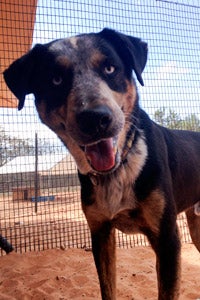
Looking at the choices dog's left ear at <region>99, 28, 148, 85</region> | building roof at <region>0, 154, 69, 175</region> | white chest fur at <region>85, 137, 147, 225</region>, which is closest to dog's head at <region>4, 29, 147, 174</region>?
dog's left ear at <region>99, 28, 148, 85</region>

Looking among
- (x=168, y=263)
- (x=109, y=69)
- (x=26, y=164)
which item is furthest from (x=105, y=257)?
(x=26, y=164)

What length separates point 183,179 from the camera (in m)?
2.56

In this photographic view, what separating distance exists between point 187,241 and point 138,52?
375 centimetres

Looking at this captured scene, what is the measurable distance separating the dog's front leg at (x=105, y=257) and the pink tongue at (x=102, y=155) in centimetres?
66

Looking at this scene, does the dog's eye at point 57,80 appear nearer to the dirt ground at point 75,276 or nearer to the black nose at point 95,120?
the black nose at point 95,120

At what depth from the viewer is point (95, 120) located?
1.61 metres

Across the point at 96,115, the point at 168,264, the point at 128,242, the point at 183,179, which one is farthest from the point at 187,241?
the point at 96,115

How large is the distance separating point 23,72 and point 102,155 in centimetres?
78

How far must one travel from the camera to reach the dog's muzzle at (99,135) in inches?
63.1

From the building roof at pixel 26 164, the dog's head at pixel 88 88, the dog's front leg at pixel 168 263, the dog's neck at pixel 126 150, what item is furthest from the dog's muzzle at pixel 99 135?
the building roof at pixel 26 164

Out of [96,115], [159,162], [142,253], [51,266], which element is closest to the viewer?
[96,115]

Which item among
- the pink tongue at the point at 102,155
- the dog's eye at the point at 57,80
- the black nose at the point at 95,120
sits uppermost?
the dog's eye at the point at 57,80

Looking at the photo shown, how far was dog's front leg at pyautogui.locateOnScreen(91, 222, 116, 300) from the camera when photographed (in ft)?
7.67

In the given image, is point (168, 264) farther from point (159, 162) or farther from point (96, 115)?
point (96, 115)
